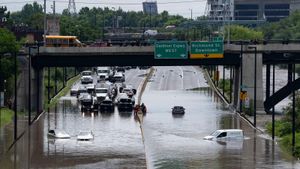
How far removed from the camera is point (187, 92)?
101062 millimetres

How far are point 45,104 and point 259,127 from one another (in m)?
22.7

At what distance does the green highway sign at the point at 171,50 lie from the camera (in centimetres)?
7638

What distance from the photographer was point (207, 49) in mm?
76875

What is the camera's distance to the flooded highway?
47312 mm

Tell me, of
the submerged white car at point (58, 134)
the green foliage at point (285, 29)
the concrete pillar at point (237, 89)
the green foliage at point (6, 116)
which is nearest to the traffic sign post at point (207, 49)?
the concrete pillar at point (237, 89)

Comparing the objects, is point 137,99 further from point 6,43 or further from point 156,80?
point 156,80

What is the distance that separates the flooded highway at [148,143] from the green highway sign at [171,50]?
4432 millimetres

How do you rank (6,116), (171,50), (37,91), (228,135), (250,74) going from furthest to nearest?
(250,74)
(37,91)
(171,50)
(6,116)
(228,135)

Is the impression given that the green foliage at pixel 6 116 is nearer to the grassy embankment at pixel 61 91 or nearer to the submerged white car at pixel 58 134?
the submerged white car at pixel 58 134

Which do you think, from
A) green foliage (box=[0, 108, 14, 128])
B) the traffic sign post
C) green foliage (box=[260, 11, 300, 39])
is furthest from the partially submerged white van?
green foliage (box=[260, 11, 300, 39])

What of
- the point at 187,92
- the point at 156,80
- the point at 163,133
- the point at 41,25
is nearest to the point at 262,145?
the point at 163,133

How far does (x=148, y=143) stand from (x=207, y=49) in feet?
71.4

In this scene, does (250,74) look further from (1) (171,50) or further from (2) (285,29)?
(2) (285,29)

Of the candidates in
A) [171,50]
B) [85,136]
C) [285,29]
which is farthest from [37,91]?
[285,29]
